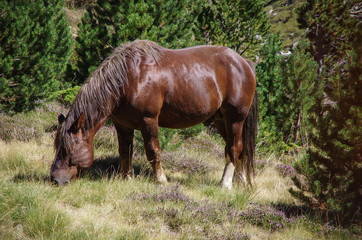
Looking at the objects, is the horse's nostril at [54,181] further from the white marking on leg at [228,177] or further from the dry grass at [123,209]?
the white marking on leg at [228,177]

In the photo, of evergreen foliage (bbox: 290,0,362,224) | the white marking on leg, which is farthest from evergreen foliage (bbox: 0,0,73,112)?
evergreen foliage (bbox: 290,0,362,224)

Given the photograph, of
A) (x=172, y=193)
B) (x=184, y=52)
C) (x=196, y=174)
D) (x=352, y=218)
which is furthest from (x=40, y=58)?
(x=352, y=218)

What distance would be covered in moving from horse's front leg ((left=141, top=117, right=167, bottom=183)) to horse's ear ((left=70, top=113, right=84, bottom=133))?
78 centimetres

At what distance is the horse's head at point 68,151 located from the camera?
11.8 ft

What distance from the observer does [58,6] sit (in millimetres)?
8273

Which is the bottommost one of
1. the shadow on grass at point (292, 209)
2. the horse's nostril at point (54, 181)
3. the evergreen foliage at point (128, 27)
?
the shadow on grass at point (292, 209)

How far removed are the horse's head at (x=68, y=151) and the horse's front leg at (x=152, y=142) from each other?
803 mm

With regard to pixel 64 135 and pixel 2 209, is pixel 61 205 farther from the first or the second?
pixel 64 135

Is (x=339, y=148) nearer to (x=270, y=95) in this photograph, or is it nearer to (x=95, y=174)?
(x=95, y=174)

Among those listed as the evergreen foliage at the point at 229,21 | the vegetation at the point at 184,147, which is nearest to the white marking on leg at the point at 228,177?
the vegetation at the point at 184,147

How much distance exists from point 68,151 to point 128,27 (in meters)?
3.25

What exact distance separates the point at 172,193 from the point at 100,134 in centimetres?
286

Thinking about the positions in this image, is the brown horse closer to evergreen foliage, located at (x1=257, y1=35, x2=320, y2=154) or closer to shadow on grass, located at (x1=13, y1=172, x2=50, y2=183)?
shadow on grass, located at (x1=13, y1=172, x2=50, y2=183)

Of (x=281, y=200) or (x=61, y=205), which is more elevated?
(x=61, y=205)
